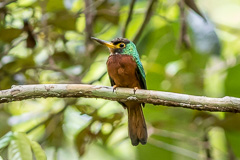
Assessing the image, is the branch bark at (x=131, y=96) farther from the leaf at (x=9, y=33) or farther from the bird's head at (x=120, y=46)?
the leaf at (x=9, y=33)

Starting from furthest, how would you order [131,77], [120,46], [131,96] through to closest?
[120,46], [131,77], [131,96]

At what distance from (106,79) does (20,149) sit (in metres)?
1.91

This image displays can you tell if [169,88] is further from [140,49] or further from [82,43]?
[82,43]

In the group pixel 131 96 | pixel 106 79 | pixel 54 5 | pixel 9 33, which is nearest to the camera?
pixel 131 96

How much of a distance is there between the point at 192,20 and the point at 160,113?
88 centimetres

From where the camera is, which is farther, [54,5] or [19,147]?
[54,5]

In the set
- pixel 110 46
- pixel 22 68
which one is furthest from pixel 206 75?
pixel 22 68

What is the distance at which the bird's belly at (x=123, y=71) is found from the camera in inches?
108

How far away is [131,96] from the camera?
2260 mm

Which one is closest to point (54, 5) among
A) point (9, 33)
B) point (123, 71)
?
point (9, 33)

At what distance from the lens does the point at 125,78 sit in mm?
2750

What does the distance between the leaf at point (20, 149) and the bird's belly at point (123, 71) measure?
90 cm

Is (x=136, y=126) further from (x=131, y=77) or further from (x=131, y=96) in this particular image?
(x=131, y=96)

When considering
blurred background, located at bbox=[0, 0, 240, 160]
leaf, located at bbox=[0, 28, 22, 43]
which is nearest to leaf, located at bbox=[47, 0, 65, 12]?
blurred background, located at bbox=[0, 0, 240, 160]
